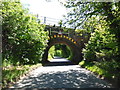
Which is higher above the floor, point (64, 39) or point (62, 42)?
point (64, 39)

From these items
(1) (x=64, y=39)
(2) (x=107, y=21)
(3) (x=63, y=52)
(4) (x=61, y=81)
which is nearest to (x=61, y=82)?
(4) (x=61, y=81)

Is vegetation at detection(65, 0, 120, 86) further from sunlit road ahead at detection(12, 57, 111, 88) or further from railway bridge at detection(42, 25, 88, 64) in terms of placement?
railway bridge at detection(42, 25, 88, 64)

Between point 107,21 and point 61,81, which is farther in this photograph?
point 61,81

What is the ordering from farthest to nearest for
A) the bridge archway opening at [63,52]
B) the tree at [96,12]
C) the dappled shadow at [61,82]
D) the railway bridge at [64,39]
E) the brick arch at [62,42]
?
the bridge archway opening at [63,52] < the brick arch at [62,42] < the railway bridge at [64,39] < the dappled shadow at [61,82] < the tree at [96,12]

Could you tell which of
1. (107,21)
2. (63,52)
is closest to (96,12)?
(107,21)

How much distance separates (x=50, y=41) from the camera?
1684 cm

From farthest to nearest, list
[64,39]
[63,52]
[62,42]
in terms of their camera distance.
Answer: [63,52], [62,42], [64,39]

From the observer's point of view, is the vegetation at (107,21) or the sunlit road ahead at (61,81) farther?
the sunlit road ahead at (61,81)

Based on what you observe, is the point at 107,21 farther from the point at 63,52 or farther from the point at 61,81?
the point at 63,52

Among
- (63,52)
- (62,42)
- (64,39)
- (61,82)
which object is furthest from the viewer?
(63,52)

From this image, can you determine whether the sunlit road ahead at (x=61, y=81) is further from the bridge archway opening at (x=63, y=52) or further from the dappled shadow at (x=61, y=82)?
the bridge archway opening at (x=63, y=52)

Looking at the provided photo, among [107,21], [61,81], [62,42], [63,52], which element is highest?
[107,21]

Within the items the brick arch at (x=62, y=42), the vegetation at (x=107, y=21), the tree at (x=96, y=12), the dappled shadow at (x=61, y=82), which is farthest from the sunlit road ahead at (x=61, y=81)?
the brick arch at (x=62, y=42)

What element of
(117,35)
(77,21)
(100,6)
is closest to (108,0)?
(100,6)
